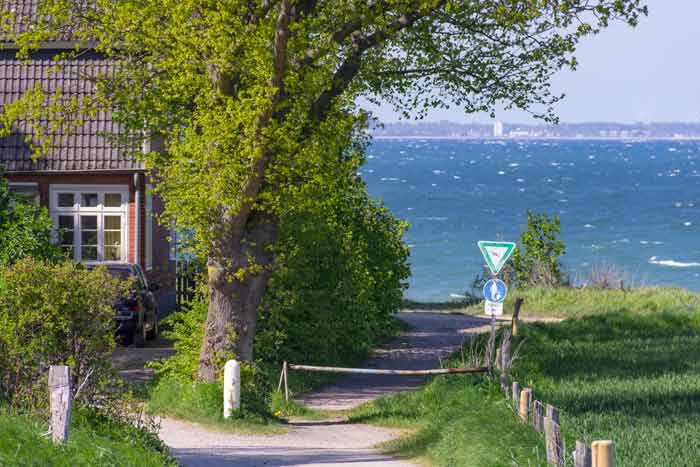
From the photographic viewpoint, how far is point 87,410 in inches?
563

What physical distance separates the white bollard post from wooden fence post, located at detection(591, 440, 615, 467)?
9656mm

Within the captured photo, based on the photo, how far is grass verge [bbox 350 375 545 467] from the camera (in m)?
14.2

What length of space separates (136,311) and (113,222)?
17.5 feet

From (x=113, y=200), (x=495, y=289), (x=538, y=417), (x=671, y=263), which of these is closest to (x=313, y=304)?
(x=495, y=289)

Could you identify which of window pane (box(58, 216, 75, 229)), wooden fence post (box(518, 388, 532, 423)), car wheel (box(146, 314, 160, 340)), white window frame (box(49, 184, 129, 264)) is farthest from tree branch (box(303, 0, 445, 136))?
window pane (box(58, 216, 75, 229))

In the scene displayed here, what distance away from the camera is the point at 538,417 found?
1524 cm

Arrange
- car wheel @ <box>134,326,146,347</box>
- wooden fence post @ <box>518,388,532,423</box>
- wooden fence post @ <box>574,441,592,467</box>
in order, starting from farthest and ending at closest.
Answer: car wheel @ <box>134,326,146,347</box>, wooden fence post @ <box>518,388,532,423</box>, wooden fence post @ <box>574,441,592,467</box>

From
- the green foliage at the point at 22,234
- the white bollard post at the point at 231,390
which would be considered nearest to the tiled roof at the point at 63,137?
the green foliage at the point at 22,234

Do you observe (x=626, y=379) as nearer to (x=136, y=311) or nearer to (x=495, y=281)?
(x=495, y=281)

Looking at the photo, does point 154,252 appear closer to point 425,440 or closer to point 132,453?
point 425,440

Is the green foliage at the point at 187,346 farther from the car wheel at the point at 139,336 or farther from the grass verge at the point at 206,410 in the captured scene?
the car wheel at the point at 139,336

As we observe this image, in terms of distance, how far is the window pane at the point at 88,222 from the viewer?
32.2m

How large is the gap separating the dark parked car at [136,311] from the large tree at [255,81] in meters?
6.09

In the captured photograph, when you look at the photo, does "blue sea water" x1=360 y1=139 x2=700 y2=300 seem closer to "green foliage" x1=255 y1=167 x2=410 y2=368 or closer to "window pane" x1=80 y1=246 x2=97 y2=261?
"green foliage" x1=255 y1=167 x2=410 y2=368
